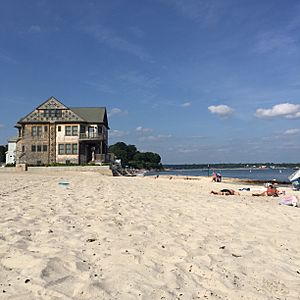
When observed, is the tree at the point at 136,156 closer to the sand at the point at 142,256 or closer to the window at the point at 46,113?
the window at the point at 46,113

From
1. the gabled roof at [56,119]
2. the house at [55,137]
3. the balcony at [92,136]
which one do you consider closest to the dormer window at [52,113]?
the house at [55,137]

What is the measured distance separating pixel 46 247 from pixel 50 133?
40.3 meters

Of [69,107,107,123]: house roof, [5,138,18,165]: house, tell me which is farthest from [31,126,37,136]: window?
[5,138,18,165]: house

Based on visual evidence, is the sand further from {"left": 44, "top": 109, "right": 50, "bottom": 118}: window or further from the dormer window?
{"left": 44, "top": 109, "right": 50, "bottom": 118}: window

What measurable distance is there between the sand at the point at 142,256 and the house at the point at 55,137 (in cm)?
3553

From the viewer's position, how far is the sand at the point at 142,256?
3.43 metres

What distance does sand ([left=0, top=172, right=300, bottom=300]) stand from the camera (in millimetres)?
3434

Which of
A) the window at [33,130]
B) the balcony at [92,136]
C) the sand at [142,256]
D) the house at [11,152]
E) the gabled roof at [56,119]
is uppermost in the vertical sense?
the gabled roof at [56,119]

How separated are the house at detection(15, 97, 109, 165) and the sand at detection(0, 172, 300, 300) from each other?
35.5 metres

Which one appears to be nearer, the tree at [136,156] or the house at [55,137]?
the house at [55,137]

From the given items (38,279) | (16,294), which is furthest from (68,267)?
(16,294)

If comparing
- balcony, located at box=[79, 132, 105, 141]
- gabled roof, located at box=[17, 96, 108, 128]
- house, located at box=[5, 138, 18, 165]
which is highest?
gabled roof, located at box=[17, 96, 108, 128]

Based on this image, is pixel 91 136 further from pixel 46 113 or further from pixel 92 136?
pixel 46 113

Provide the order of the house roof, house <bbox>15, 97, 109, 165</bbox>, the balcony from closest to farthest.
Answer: the balcony → house <bbox>15, 97, 109, 165</bbox> → the house roof
